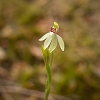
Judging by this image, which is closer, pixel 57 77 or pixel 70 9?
pixel 57 77

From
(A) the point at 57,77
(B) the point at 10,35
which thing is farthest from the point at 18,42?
(A) the point at 57,77

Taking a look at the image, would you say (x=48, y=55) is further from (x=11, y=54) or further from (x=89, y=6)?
(x=89, y=6)

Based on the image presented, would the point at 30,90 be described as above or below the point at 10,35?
below

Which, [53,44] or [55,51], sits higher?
[55,51]

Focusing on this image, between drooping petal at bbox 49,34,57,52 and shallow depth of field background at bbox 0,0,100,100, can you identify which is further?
shallow depth of field background at bbox 0,0,100,100

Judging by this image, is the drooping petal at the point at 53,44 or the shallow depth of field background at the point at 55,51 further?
the shallow depth of field background at the point at 55,51

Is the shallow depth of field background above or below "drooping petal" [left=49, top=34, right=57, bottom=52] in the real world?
above

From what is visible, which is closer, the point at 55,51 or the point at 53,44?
the point at 53,44

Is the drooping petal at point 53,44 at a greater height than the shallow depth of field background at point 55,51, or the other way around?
the shallow depth of field background at point 55,51
